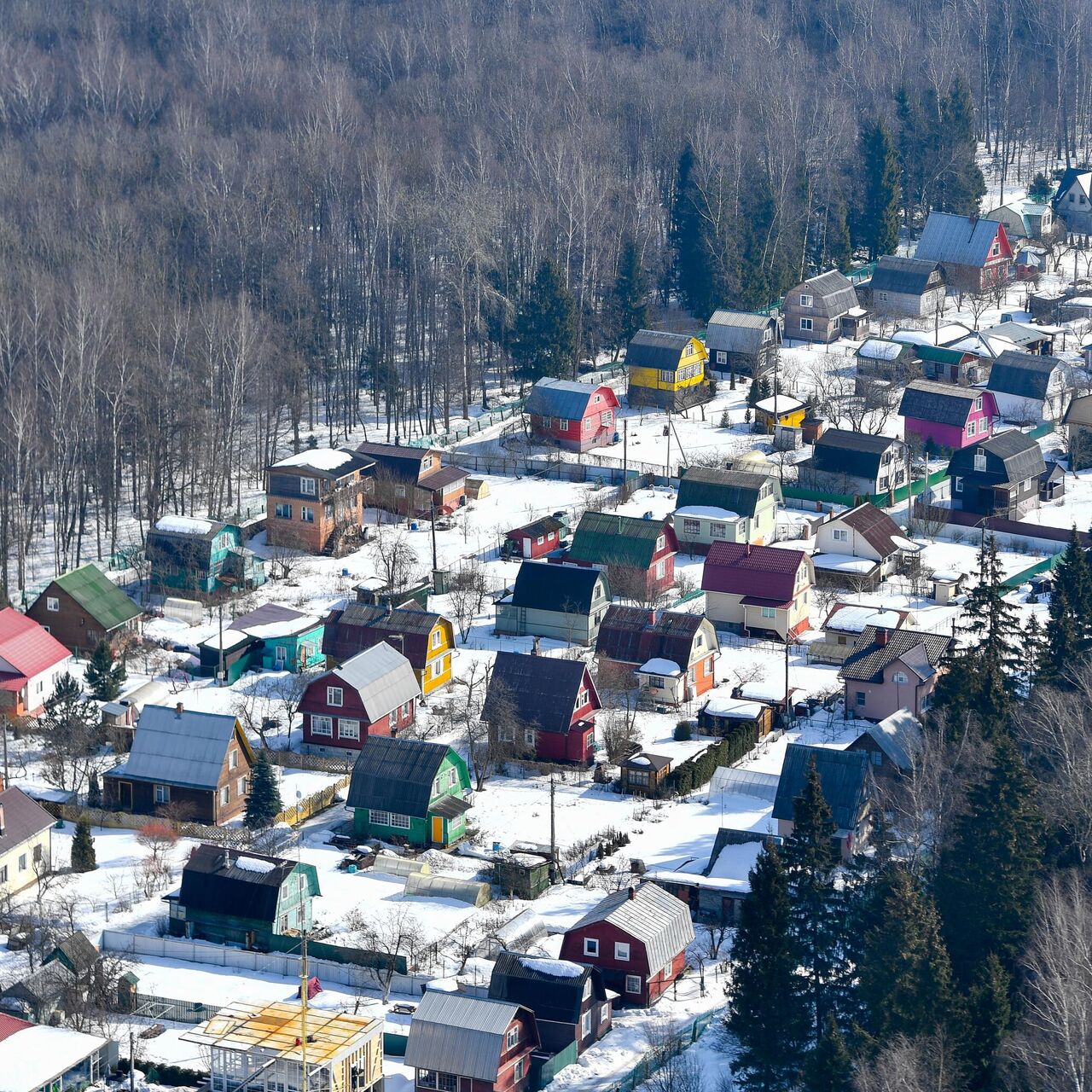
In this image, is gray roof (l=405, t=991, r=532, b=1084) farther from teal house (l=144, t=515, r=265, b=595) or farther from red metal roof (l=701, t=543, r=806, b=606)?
teal house (l=144, t=515, r=265, b=595)

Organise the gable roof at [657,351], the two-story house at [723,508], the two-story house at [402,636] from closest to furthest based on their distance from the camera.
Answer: the two-story house at [402,636] → the two-story house at [723,508] → the gable roof at [657,351]

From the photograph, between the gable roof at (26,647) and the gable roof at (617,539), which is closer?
the gable roof at (26,647)

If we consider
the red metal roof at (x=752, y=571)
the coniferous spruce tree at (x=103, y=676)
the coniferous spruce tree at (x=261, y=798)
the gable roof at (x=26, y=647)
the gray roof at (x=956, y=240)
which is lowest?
the coniferous spruce tree at (x=261, y=798)

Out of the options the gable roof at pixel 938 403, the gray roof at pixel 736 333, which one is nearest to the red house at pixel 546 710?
the gable roof at pixel 938 403

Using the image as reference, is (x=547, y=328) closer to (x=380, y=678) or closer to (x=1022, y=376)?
(x=1022, y=376)

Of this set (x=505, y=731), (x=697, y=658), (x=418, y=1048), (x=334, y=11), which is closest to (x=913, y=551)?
(x=697, y=658)

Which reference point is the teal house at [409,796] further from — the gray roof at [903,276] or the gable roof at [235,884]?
the gray roof at [903,276]

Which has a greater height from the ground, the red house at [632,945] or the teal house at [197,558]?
the teal house at [197,558]
